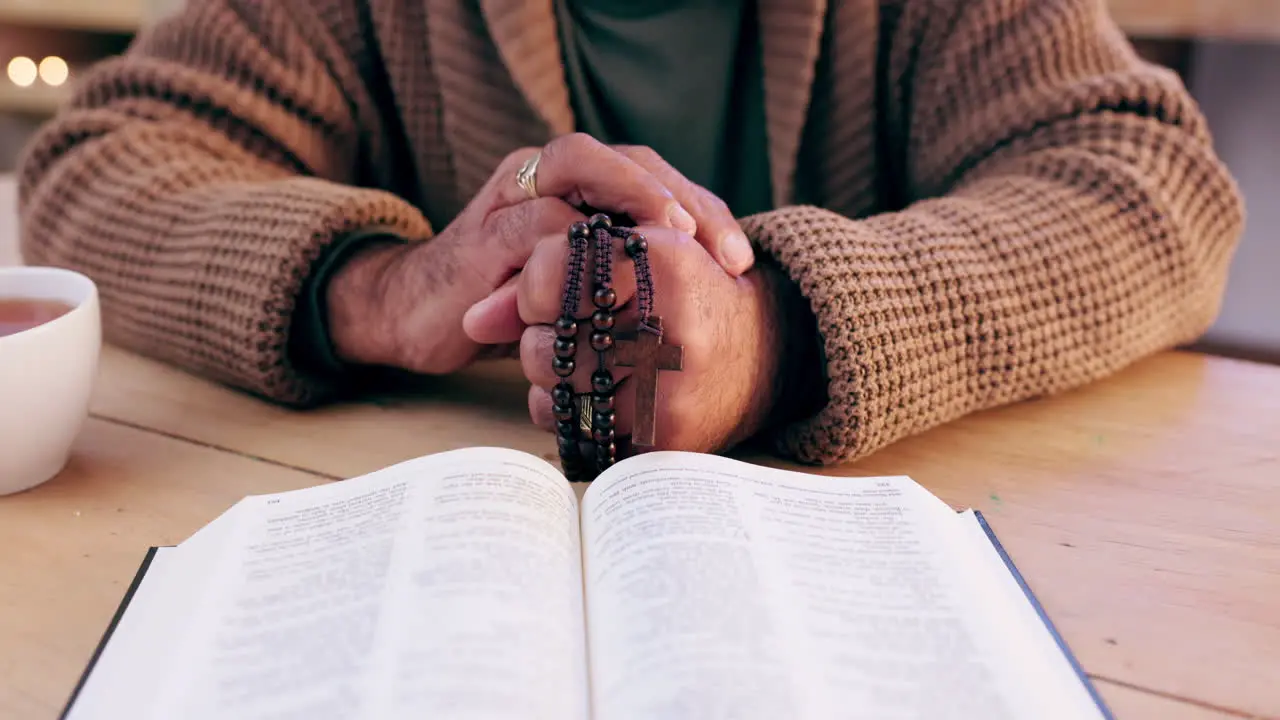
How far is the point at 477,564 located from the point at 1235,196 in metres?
0.72

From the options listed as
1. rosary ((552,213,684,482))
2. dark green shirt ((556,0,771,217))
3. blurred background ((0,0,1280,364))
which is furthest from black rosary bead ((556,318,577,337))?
blurred background ((0,0,1280,364))

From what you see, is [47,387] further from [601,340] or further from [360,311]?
[601,340]

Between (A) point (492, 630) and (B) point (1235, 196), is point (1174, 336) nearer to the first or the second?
(B) point (1235, 196)

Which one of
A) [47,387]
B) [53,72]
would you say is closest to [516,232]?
[47,387]

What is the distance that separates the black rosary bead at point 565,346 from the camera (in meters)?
0.55

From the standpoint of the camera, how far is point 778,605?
1.27ft

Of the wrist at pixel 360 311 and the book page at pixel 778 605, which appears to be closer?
the book page at pixel 778 605

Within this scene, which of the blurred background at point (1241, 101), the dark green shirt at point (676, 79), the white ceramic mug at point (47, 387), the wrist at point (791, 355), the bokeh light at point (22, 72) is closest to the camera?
the white ceramic mug at point (47, 387)

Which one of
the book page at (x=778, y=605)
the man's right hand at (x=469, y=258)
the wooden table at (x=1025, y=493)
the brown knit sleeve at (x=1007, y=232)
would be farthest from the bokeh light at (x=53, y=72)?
the book page at (x=778, y=605)

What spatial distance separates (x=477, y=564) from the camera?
0.40 metres

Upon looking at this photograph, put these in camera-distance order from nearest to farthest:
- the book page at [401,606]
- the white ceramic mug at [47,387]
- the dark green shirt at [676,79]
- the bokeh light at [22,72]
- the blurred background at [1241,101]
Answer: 1. the book page at [401,606]
2. the white ceramic mug at [47,387]
3. the dark green shirt at [676,79]
4. the blurred background at [1241,101]
5. the bokeh light at [22,72]

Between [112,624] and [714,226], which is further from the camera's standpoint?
[714,226]

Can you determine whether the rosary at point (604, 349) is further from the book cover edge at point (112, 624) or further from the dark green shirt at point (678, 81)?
the dark green shirt at point (678, 81)

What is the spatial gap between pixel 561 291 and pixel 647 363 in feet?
0.23
